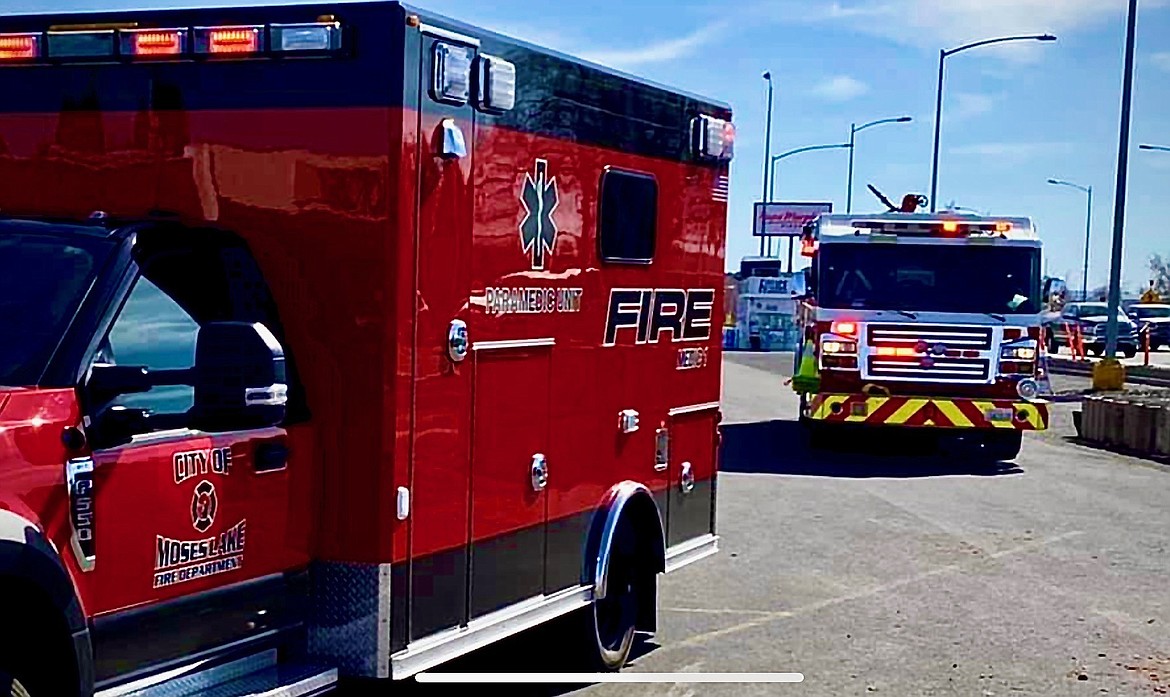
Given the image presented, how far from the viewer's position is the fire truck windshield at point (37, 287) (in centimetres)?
450

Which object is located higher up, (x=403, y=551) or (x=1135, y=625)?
Answer: (x=403, y=551)

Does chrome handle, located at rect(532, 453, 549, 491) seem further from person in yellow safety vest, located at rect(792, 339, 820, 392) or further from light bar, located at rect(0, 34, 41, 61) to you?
person in yellow safety vest, located at rect(792, 339, 820, 392)

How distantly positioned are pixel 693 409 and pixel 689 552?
78 cm

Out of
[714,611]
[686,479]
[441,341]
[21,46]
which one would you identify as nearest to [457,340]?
[441,341]

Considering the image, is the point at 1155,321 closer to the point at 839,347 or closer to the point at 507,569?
the point at 839,347

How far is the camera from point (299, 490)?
5406 mm

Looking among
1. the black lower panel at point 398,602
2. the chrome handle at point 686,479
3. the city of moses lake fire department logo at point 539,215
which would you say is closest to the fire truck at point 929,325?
the chrome handle at point 686,479

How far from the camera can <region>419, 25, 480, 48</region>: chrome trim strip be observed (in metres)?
5.69

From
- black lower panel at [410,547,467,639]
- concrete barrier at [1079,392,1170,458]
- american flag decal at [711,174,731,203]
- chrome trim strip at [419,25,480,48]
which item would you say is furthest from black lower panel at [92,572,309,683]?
concrete barrier at [1079,392,1170,458]

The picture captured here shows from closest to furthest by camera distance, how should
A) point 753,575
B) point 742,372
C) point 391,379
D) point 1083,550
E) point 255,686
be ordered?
1. point 255,686
2. point 391,379
3. point 753,575
4. point 1083,550
5. point 742,372

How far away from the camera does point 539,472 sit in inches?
269

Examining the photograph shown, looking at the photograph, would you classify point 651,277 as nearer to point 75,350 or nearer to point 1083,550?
point 75,350

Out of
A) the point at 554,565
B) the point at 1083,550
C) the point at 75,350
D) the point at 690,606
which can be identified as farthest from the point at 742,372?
the point at 75,350

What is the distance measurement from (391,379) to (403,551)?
2.01 ft
